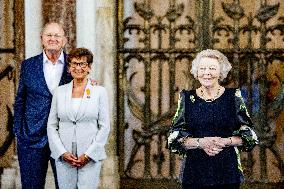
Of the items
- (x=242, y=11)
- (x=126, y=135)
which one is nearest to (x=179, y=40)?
(x=242, y=11)

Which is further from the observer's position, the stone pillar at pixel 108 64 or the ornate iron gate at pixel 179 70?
the ornate iron gate at pixel 179 70

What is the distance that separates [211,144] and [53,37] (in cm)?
155

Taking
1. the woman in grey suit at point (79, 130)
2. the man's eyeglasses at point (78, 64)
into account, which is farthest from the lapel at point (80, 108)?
the man's eyeglasses at point (78, 64)

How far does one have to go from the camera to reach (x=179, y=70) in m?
6.16

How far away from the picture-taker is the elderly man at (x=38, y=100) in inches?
169

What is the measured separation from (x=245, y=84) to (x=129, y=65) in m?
1.27

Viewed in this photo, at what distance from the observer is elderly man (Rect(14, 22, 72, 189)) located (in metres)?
4.28

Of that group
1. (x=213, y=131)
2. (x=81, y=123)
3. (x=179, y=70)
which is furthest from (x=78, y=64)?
(x=179, y=70)

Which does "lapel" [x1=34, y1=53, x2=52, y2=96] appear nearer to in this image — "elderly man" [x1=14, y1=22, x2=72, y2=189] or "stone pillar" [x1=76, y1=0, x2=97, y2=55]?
"elderly man" [x1=14, y1=22, x2=72, y2=189]

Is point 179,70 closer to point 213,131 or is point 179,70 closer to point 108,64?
point 108,64

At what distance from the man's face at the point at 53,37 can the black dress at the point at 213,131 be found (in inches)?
47.2

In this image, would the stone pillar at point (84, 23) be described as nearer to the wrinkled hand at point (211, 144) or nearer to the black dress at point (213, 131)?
the black dress at point (213, 131)

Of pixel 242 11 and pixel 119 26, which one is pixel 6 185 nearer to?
pixel 119 26

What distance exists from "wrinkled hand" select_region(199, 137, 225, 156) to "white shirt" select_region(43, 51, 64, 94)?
1.39 metres
